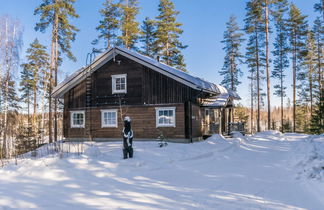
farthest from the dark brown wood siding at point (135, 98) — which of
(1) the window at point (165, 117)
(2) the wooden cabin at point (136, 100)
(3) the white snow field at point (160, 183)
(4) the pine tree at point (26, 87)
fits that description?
(4) the pine tree at point (26, 87)

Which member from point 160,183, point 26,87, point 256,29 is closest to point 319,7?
point 256,29

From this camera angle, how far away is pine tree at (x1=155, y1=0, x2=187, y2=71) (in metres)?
31.2

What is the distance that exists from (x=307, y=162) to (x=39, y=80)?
1332 inches

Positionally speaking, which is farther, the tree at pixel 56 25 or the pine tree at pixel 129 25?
the pine tree at pixel 129 25

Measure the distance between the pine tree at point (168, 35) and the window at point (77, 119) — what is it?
16.0 metres

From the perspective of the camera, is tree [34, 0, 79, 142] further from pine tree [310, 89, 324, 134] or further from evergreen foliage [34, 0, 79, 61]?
pine tree [310, 89, 324, 134]

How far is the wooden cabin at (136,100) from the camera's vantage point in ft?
53.0

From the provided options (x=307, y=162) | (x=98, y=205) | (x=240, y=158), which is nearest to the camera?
(x=98, y=205)

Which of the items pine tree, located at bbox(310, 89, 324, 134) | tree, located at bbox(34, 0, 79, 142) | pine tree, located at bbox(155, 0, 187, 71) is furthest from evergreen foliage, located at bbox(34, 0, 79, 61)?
pine tree, located at bbox(310, 89, 324, 134)

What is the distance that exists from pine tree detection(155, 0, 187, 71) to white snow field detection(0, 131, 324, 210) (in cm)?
2299

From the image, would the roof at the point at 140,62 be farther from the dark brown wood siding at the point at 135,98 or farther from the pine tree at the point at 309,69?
the pine tree at the point at 309,69

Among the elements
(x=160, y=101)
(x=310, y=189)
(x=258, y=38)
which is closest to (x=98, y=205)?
(x=310, y=189)

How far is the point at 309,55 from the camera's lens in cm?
3183

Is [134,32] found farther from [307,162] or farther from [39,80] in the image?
[307,162]
